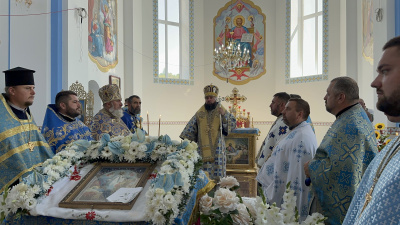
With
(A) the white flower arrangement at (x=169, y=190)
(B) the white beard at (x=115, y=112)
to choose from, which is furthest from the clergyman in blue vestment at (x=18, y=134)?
(A) the white flower arrangement at (x=169, y=190)

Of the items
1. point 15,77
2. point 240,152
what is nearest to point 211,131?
point 240,152

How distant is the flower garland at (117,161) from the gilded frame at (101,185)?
0.05 metres

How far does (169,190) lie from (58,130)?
2.59m

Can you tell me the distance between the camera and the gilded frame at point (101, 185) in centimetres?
177

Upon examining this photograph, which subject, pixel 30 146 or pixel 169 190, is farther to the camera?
pixel 30 146

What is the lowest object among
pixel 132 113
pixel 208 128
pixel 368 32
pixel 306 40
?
pixel 208 128

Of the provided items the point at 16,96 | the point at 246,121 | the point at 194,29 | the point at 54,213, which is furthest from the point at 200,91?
the point at 54,213

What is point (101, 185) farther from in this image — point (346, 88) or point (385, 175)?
point (346, 88)

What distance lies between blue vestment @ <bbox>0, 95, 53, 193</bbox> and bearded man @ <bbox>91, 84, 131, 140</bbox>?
4.72ft

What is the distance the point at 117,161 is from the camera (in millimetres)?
2225

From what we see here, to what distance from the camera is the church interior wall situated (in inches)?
251

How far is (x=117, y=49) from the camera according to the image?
10812mm

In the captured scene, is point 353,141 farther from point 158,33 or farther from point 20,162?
point 158,33

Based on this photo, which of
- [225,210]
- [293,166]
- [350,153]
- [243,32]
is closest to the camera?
[225,210]
